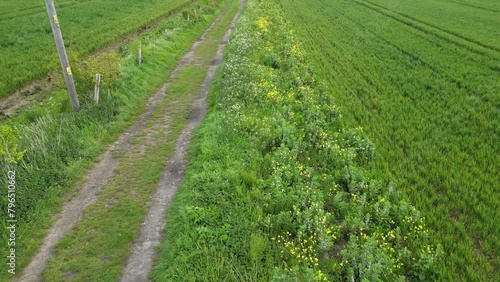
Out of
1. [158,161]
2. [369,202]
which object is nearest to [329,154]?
[369,202]

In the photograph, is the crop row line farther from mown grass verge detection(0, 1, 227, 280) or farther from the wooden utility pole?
the wooden utility pole

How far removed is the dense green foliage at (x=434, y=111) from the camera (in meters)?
6.94

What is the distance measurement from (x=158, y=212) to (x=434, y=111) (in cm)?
1028

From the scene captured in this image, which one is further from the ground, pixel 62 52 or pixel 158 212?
pixel 62 52

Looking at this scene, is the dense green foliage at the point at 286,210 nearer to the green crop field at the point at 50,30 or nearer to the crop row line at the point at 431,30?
the green crop field at the point at 50,30

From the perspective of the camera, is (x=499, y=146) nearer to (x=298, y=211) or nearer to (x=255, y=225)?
(x=298, y=211)

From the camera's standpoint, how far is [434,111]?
1236cm

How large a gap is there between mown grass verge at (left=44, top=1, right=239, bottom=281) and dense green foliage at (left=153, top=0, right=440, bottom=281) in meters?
0.86

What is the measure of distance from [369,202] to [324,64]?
1211cm

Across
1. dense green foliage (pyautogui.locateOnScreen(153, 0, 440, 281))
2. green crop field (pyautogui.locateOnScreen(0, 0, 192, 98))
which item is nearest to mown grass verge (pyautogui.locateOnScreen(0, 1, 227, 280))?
green crop field (pyautogui.locateOnScreen(0, 0, 192, 98))

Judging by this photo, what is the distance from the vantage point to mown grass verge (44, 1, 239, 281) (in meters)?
6.17

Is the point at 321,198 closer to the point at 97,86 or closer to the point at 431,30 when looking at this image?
the point at 97,86

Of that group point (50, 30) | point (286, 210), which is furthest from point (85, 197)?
point (50, 30)

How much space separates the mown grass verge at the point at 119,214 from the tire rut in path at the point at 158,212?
0.49 feet
